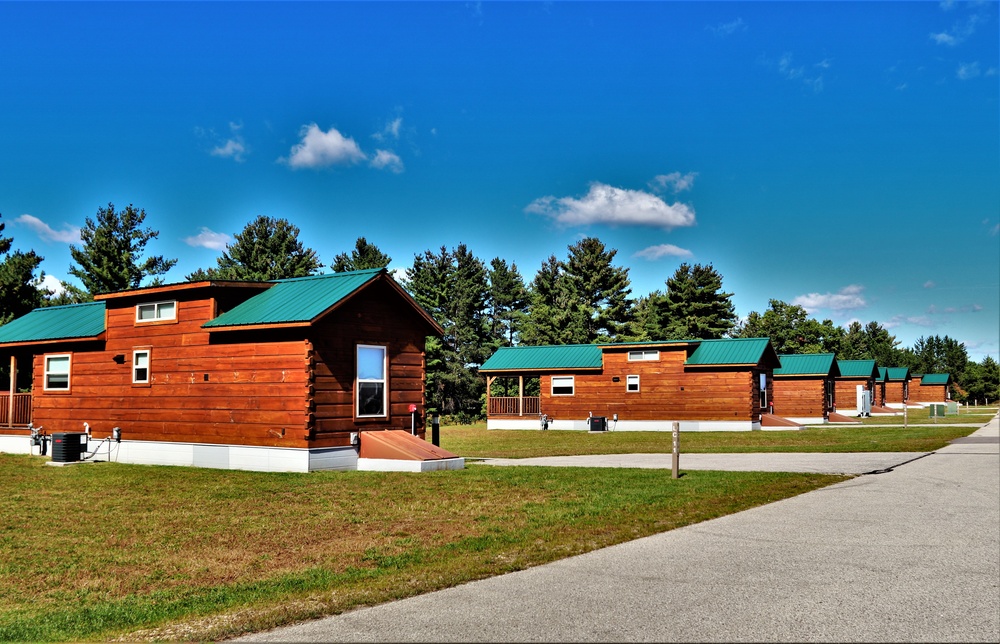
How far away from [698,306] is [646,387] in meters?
38.8

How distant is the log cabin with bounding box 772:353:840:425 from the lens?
5281cm

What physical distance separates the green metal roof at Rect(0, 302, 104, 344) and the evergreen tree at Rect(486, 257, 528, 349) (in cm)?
5918

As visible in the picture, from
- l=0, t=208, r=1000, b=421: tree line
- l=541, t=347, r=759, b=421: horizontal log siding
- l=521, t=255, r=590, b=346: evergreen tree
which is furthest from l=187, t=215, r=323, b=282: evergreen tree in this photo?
l=541, t=347, r=759, b=421: horizontal log siding

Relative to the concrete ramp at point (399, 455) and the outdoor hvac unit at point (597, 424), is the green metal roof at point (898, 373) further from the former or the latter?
the concrete ramp at point (399, 455)

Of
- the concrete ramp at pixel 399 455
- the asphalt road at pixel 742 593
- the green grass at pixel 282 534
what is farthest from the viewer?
the concrete ramp at pixel 399 455

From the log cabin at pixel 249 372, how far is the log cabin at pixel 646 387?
23774mm

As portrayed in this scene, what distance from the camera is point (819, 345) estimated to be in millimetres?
94812

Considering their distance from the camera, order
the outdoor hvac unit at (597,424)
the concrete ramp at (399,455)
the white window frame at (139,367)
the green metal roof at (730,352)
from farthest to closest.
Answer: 1. the outdoor hvac unit at (597,424)
2. the green metal roof at (730,352)
3. the white window frame at (139,367)
4. the concrete ramp at (399,455)

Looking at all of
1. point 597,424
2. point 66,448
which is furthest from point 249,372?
point 597,424

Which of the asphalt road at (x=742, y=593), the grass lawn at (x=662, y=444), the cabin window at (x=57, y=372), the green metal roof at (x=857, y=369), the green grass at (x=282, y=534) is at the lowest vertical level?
the grass lawn at (x=662, y=444)

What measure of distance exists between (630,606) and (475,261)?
7279 centimetres

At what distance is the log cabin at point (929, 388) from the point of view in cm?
9662

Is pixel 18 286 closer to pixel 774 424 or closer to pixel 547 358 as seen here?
pixel 547 358

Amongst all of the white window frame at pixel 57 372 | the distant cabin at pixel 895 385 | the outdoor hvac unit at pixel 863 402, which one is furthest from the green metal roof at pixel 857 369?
the white window frame at pixel 57 372
